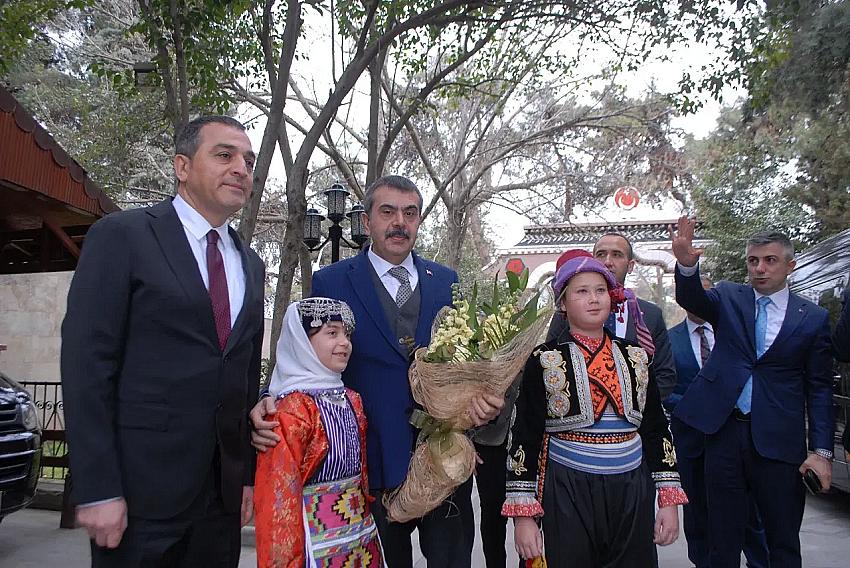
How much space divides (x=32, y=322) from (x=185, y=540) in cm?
1488

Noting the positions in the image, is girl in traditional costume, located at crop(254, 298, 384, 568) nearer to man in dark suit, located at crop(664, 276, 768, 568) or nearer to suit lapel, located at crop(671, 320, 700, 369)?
man in dark suit, located at crop(664, 276, 768, 568)

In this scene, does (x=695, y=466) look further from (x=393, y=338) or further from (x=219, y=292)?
(x=219, y=292)

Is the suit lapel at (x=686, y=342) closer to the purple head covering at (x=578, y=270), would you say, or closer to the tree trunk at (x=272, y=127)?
the purple head covering at (x=578, y=270)

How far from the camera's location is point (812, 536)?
18.4 feet

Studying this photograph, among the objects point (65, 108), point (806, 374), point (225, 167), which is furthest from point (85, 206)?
point (65, 108)

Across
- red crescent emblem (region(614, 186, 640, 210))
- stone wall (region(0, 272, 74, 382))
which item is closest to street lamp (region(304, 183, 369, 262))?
stone wall (region(0, 272, 74, 382))

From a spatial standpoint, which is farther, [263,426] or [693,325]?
[693,325]

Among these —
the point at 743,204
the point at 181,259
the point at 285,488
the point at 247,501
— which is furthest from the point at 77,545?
the point at 743,204

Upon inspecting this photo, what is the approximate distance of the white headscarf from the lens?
2.69 metres

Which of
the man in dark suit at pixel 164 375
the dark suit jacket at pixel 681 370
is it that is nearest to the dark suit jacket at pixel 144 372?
the man in dark suit at pixel 164 375

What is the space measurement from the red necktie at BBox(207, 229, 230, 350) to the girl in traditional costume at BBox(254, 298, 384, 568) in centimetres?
45

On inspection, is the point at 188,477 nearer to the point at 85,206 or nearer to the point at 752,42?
the point at 85,206

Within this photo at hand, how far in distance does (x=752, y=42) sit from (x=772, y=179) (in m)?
8.09

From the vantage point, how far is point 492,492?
11.8 feet
